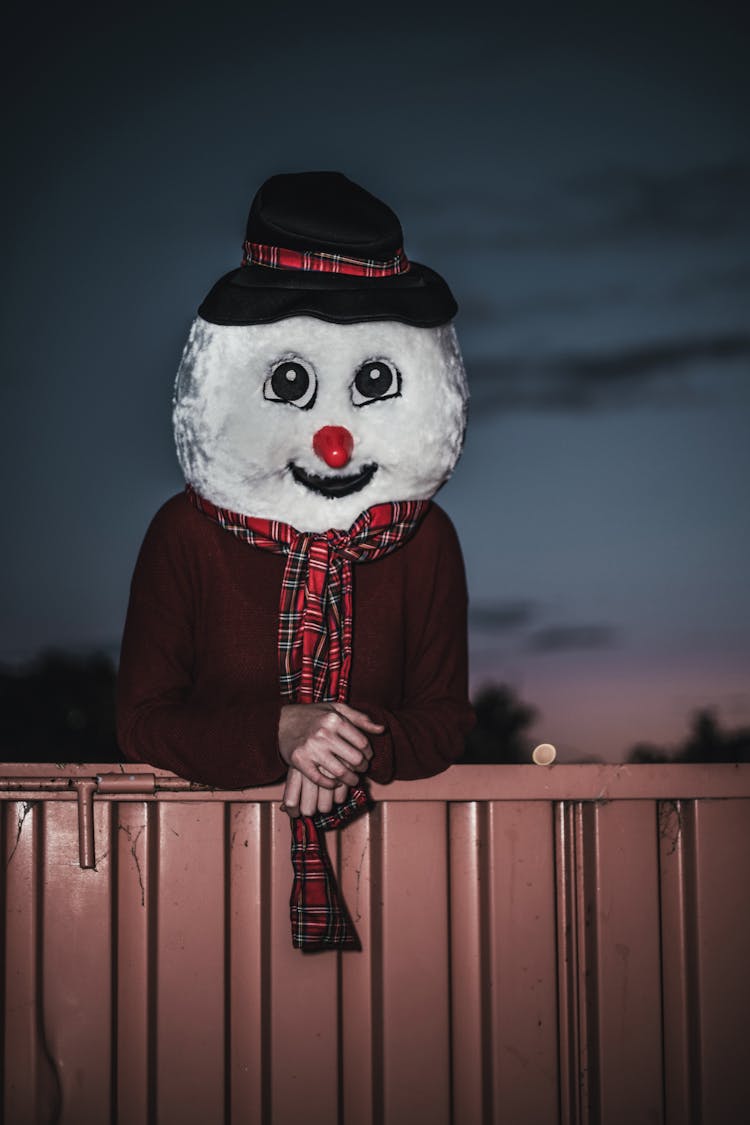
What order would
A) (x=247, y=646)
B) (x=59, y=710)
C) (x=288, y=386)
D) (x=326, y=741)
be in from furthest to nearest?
1. (x=59, y=710)
2. (x=247, y=646)
3. (x=288, y=386)
4. (x=326, y=741)

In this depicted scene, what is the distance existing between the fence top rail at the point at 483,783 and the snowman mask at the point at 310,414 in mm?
594

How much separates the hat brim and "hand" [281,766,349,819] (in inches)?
35.3

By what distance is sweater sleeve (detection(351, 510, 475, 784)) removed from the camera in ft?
8.22

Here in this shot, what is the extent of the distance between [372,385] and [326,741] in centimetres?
72

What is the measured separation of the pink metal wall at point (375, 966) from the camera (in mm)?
2584

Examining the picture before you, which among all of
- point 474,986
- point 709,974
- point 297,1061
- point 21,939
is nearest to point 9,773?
point 21,939

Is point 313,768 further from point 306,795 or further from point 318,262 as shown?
point 318,262

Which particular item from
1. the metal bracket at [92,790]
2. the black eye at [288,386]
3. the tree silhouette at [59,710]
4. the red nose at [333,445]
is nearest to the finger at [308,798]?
the metal bracket at [92,790]

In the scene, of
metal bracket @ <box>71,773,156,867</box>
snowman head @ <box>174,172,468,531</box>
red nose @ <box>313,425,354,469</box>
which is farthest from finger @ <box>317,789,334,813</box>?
red nose @ <box>313,425,354,469</box>

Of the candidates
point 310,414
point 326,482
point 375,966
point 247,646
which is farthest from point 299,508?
point 375,966

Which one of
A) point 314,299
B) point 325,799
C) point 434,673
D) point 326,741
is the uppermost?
point 314,299

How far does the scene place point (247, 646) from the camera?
100 inches

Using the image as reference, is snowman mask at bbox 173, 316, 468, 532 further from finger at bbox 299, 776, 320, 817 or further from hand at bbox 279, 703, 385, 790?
finger at bbox 299, 776, 320, 817

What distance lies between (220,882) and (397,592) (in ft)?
2.37
